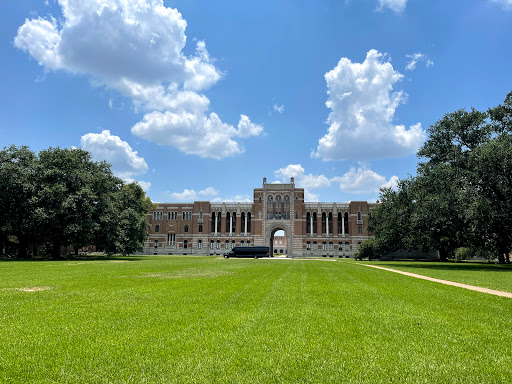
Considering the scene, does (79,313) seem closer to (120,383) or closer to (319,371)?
(120,383)

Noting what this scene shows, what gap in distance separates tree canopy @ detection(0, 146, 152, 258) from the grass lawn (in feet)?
112

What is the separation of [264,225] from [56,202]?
52591mm

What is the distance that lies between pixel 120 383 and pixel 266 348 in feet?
7.93

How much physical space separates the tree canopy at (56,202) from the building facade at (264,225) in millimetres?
39547

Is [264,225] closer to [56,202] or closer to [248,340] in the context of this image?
[56,202]

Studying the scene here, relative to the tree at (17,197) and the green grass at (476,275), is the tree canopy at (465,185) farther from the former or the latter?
the tree at (17,197)

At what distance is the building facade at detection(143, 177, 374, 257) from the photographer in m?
87.2

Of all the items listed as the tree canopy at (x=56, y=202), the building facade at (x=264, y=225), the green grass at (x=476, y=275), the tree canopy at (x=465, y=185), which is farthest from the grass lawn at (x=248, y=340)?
the building facade at (x=264, y=225)

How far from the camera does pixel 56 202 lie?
42062 mm

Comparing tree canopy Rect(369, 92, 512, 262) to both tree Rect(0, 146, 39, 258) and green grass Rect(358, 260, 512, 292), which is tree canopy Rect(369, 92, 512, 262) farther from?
tree Rect(0, 146, 39, 258)

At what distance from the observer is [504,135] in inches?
1359

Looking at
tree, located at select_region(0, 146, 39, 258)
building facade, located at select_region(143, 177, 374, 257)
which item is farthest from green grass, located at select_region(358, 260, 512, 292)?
building facade, located at select_region(143, 177, 374, 257)

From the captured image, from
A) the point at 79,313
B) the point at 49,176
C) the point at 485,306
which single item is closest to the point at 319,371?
the point at 79,313

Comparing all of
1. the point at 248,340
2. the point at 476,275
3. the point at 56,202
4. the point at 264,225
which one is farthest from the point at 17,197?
the point at 264,225
